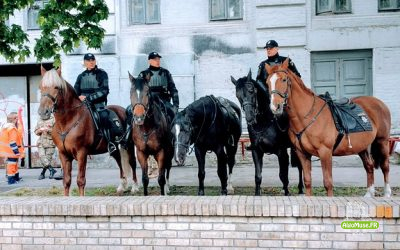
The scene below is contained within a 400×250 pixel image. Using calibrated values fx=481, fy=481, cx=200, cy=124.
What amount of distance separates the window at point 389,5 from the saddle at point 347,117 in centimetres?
691

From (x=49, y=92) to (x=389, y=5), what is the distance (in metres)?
10.5

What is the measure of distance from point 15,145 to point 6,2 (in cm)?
571

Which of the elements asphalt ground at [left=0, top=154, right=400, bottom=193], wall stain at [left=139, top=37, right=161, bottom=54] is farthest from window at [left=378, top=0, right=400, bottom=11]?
wall stain at [left=139, top=37, right=161, bottom=54]

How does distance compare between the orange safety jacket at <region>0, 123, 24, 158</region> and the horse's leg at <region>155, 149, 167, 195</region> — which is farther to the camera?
the orange safety jacket at <region>0, 123, 24, 158</region>

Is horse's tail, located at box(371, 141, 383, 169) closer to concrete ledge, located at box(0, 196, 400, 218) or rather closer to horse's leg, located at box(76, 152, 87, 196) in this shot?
concrete ledge, located at box(0, 196, 400, 218)

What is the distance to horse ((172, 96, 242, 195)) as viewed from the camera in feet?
26.6

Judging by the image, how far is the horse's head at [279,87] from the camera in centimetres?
740

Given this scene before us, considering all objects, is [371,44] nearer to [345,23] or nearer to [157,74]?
[345,23]

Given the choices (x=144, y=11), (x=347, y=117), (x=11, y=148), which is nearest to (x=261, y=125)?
(x=347, y=117)

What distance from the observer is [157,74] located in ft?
32.5

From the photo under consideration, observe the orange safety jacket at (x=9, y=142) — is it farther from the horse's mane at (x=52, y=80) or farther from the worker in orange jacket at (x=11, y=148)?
the horse's mane at (x=52, y=80)

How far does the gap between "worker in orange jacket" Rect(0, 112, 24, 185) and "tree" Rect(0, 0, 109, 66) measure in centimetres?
452

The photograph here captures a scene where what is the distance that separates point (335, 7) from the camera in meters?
14.4

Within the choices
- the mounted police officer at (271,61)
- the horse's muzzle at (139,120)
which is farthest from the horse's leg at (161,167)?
the mounted police officer at (271,61)
